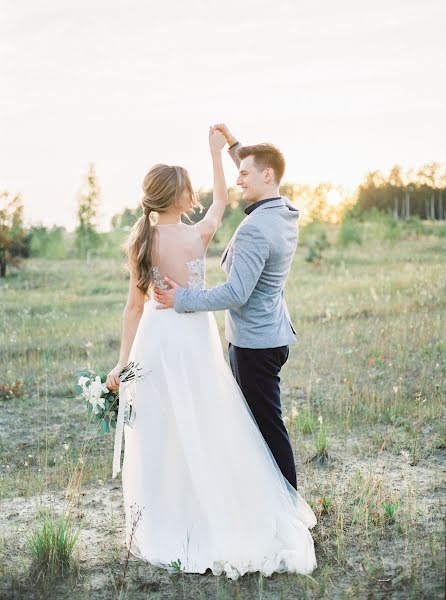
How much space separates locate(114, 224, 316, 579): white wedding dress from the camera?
4.03 m

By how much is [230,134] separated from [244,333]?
141 centimetres

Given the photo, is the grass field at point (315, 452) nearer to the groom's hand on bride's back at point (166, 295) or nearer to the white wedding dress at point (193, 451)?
the white wedding dress at point (193, 451)

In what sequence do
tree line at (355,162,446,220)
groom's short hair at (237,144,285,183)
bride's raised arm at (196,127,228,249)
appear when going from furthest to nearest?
tree line at (355,162,446,220), bride's raised arm at (196,127,228,249), groom's short hair at (237,144,285,183)

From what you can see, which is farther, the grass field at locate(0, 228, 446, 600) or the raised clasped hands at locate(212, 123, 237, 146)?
the raised clasped hands at locate(212, 123, 237, 146)

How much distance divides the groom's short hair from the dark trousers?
108 cm

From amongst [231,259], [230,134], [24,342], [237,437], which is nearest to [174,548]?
[237,437]

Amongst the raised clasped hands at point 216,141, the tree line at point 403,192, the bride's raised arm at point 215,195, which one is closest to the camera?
the bride's raised arm at point 215,195

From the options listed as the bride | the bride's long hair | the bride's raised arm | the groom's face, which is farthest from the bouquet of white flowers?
the groom's face

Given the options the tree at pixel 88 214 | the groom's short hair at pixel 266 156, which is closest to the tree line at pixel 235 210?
the tree at pixel 88 214

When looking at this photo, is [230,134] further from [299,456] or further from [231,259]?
[299,456]

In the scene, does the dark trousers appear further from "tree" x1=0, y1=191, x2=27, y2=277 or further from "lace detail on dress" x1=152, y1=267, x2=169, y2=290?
"tree" x1=0, y1=191, x2=27, y2=277

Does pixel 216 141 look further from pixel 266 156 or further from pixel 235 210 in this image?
pixel 235 210

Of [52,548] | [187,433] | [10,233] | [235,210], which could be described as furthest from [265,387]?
[235,210]

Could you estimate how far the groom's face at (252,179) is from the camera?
4055 millimetres
